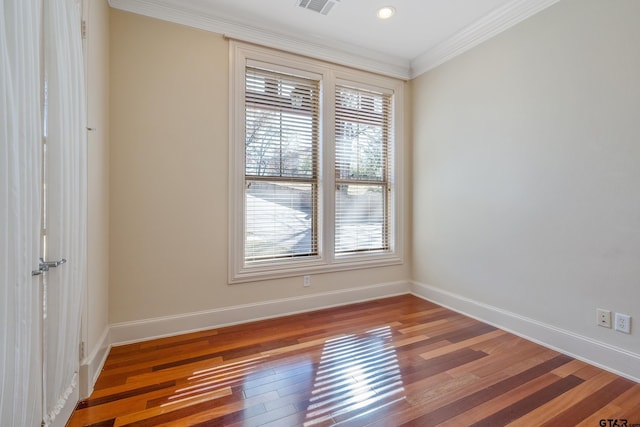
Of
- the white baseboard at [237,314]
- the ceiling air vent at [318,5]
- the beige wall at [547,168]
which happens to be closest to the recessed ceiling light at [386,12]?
the ceiling air vent at [318,5]

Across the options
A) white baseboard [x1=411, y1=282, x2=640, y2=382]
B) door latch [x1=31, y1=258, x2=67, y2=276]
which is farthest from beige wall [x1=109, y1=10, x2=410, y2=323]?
white baseboard [x1=411, y1=282, x2=640, y2=382]

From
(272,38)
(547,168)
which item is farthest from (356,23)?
(547,168)

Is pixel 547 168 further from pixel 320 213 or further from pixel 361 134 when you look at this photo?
pixel 320 213

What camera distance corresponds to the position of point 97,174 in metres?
2.01

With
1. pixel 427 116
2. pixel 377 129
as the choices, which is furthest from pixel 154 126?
pixel 427 116

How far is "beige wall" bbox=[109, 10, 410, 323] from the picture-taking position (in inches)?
92.2

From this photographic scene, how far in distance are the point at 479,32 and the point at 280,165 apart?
7.69 ft

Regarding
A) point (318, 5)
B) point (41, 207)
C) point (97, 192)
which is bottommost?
point (41, 207)

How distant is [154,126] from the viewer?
243 cm

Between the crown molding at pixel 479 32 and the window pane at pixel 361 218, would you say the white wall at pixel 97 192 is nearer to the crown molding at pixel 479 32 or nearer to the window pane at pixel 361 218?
the window pane at pixel 361 218

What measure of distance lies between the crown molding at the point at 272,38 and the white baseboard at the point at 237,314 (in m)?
2.56

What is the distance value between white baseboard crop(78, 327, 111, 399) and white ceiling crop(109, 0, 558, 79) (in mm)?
2604

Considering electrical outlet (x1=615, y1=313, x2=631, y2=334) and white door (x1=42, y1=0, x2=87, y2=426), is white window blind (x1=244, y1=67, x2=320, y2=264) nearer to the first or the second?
white door (x1=42, y1=0, x2=87, y2=426)

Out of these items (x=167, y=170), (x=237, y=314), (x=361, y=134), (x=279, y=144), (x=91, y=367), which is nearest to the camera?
(x=91, y=367)
